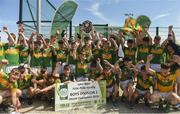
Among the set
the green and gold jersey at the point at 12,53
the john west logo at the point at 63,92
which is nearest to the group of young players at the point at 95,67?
the green and gold jersey at the point at 12,53

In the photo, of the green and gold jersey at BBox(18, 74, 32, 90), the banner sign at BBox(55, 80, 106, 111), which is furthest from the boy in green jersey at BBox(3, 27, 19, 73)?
the banner sign at BBox(55, 80, 106, 111)

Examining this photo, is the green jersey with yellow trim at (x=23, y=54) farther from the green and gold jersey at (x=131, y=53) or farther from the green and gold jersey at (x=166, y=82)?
the green and gold jersey at (x=166, y=82)

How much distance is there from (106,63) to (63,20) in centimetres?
910

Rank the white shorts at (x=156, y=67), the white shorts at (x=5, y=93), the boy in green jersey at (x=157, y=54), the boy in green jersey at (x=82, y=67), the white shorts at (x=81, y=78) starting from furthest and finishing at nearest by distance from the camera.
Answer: the boy in green jersey at (x=157, y=54), the white shorts at (x=156, y=67), the boy in green jersey at (x=82, y=67), the white shorts at (x=81, y=78), the white shorts at (x=5, y=93)

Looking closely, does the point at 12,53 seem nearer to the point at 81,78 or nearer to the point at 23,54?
the point at 23,54

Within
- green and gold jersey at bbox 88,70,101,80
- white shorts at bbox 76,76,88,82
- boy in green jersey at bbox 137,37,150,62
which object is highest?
boy in green jersey at bbox 137,37,150,62

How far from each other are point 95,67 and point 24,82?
1.90m

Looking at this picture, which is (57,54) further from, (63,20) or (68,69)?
(63,20)

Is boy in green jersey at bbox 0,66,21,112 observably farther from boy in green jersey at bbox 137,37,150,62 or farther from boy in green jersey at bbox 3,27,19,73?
boy in green jersey at bbox 137,37,150,62

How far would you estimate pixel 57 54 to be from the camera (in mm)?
9969

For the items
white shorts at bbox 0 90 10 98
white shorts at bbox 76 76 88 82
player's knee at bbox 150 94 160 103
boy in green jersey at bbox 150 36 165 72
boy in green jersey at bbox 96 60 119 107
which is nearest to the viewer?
white shorts at bbox 0 90 10 98

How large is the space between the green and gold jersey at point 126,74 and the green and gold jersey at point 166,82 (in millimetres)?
804

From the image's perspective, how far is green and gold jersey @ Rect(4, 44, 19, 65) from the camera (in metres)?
10.2

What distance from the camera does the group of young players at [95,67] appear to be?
885 cm
